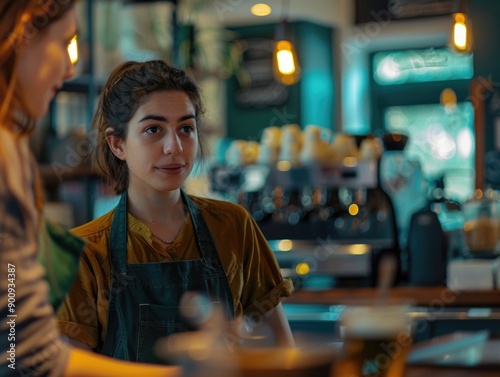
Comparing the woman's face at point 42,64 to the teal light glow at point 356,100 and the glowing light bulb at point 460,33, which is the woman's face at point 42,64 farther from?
the teal light glow at point 356,100

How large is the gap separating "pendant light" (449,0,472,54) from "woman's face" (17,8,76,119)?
3.30 meters

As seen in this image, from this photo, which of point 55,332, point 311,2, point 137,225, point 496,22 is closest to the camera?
point 55,332

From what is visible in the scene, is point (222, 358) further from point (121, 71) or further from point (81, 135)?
point (81, 135)

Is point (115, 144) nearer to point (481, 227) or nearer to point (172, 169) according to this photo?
Answer: point (172, 169)

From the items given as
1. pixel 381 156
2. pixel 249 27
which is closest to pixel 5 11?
pixel 381 156

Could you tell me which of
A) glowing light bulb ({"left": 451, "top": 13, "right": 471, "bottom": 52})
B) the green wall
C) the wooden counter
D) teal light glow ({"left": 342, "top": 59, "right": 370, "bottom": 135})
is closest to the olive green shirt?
the wooden counter

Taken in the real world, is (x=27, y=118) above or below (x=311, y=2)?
below

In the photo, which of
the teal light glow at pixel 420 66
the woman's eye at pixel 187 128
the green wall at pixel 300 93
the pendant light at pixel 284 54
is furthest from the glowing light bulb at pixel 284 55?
the teal light glow at pixel 420 66

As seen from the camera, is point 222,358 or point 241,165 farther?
point 241,165

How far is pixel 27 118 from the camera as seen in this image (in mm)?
1066

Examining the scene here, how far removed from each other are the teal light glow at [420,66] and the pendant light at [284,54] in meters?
3.48

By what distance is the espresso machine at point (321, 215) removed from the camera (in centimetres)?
427

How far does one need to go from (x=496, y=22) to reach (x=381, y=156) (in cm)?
86

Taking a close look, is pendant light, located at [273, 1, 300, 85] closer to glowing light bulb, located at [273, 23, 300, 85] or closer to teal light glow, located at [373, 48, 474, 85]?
glowing light bulb, located at [273, 23, 300, 85]
